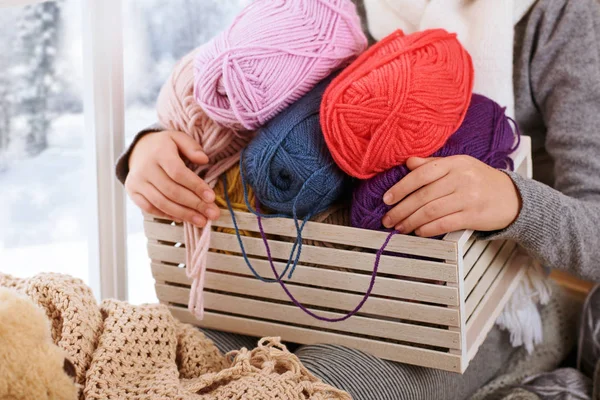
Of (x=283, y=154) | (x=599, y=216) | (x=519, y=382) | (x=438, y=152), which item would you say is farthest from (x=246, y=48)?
(x=519, y=382)

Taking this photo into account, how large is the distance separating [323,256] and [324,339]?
112mm

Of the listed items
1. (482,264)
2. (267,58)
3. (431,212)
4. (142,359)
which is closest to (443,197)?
(431,212)

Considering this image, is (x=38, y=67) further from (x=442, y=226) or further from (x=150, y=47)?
(x=442, y=226)

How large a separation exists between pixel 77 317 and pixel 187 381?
0.40 feet

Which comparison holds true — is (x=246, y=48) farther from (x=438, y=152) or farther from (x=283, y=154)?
(x=438, y=152)

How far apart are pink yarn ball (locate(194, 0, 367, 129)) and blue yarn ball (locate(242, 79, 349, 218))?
1.0 inches

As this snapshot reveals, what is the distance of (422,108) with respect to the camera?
0.75m

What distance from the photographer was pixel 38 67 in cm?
110

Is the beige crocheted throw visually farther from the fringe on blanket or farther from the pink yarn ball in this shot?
the fringe on blanket

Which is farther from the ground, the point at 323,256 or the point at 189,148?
the point at 189,148

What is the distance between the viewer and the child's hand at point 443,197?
2.45ft

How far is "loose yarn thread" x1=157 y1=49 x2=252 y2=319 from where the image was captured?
0.85 metres

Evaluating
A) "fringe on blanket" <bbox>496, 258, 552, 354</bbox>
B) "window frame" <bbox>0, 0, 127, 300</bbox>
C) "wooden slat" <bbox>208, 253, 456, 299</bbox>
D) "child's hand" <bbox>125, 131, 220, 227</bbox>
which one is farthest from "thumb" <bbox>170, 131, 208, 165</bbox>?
"fringe on blanket" <bbox>496, 258, 552, 354</bbox>

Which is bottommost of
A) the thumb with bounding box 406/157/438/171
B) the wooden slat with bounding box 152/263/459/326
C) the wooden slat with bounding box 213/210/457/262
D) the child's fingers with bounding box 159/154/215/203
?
the wooden slat with bounding box 152/263/459/326
